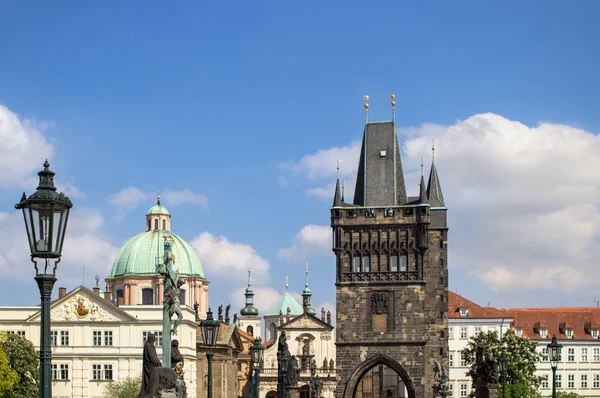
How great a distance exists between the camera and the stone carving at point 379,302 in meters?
73.5

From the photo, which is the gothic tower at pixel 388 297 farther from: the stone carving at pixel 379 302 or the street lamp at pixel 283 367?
the street lamp at pixel 283 367

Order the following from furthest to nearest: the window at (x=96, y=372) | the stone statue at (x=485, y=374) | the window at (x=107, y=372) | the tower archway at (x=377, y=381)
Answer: the window at (x=96, y=372) < the window at (x=107, y=372) < the tower archway at (x=377, y=381) < the stone statue at (x=485, y=374)

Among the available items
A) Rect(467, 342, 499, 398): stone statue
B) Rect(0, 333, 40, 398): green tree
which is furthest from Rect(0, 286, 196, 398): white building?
Rect(467, 342, 499, 398): stone statue

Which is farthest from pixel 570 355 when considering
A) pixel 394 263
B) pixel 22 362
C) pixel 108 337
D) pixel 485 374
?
pixel 485 374

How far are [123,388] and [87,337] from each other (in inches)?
261

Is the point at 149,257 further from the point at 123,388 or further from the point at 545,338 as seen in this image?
the point at 545,338

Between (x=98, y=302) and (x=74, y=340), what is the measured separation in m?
3.19

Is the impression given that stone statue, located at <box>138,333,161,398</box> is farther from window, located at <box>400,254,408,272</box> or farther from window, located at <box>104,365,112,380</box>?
window, located at <box>104,365,112,380</box>

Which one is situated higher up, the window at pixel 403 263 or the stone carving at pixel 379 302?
the window at pixel 403 263

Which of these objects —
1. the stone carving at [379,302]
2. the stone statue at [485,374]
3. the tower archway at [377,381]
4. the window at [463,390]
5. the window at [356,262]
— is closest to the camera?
the stone statue at [485,374]

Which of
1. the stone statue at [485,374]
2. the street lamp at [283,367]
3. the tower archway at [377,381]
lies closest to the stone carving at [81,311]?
the tower archway at [377,381]

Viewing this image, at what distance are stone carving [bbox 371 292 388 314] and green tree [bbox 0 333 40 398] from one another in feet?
77.4

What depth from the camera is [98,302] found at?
254 feet

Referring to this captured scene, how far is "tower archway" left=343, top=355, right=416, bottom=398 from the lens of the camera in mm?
73125
